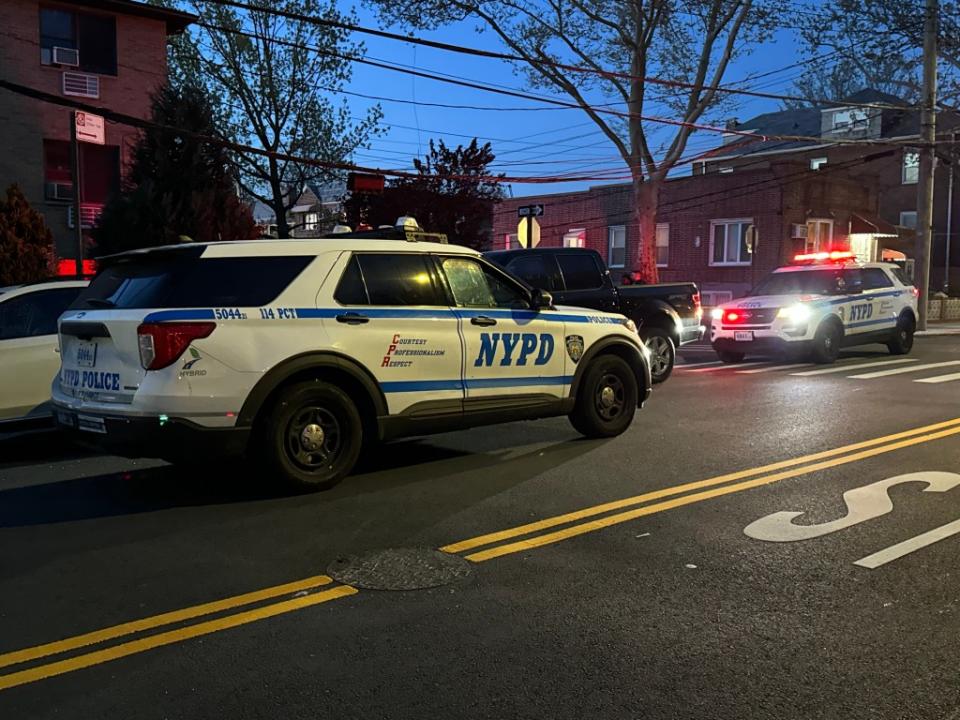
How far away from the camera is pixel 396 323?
21.9ft

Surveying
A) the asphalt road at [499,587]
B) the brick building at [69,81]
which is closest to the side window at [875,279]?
the asphalt road at [499,587]

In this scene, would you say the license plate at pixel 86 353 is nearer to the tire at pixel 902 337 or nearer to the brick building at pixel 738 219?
the tire at pixel 902 337

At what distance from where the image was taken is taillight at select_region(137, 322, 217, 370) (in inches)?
222

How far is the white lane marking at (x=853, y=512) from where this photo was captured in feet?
17.2

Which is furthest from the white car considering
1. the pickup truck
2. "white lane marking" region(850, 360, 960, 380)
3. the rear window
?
"white lane marking" region(850, 360, 960, 380)

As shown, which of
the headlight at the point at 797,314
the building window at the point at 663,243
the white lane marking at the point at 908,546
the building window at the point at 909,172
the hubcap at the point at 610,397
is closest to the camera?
the white lane marking at the point at 908,546

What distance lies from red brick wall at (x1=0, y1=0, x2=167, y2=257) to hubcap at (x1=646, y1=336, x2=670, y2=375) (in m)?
14.9

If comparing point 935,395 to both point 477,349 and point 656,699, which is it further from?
point 656,699

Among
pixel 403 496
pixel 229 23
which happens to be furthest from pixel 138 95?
pixel 403 496

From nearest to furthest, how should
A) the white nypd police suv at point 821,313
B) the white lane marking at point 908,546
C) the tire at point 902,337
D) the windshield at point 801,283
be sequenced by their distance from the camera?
1. the white lane marking at point 908,546
2. the white nypd police suv at point 821,313
3. the windshield at point 801,283
4. the tire at point 902,337

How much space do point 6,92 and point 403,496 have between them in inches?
770

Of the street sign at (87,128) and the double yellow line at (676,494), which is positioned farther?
the street sign at (87,128)

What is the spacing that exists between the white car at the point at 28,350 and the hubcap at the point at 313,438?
10.2ft

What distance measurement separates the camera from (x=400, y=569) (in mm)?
4629
